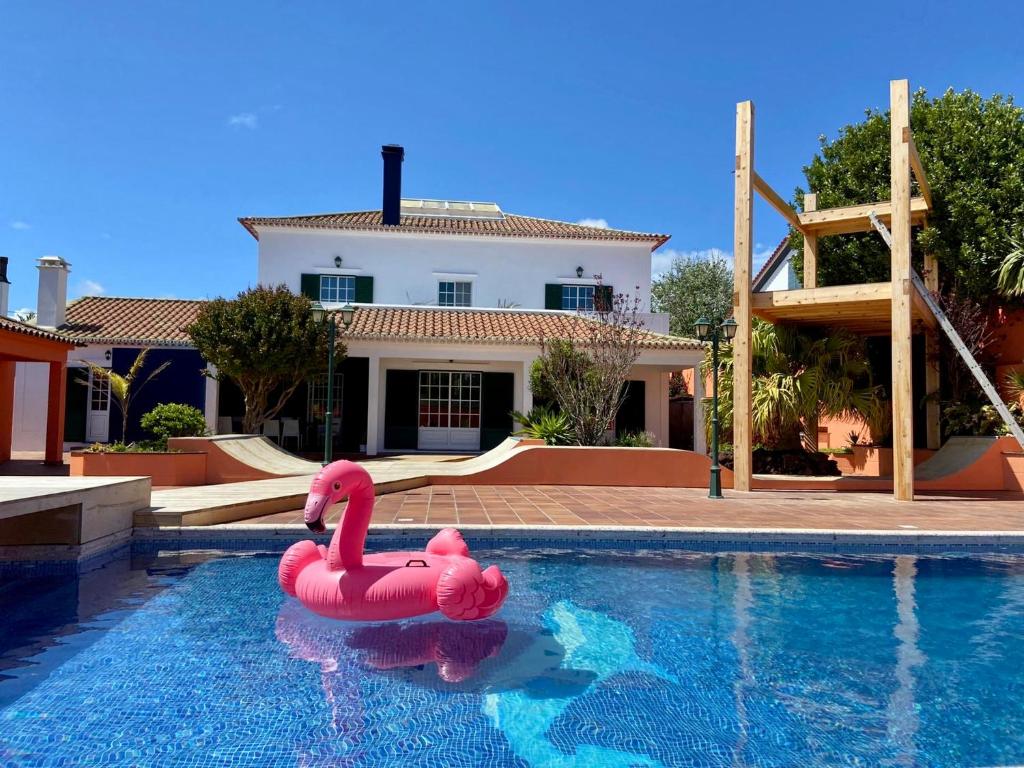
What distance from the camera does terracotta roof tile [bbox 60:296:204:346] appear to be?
16.3 meters

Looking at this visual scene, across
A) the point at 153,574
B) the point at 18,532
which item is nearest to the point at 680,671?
the point at 153,574

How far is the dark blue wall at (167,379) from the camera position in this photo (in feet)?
53.7

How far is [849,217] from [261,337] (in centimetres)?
1231

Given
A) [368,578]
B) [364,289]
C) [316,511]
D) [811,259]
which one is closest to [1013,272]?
[811,259]

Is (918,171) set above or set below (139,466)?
above

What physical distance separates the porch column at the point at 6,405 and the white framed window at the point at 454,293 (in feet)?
35.7

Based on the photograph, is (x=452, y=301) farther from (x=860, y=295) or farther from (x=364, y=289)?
(x=860, y=295)

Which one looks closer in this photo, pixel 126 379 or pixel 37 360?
pixel 126 379

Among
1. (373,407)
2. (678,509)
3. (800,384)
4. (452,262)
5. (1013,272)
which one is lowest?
(678,509)

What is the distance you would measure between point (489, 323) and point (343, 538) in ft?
46.4

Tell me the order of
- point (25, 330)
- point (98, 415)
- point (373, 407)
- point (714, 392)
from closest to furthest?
1. point (714, 392)
2. point (25, 330)
3. point (373, 407)
4. point (98, 415)

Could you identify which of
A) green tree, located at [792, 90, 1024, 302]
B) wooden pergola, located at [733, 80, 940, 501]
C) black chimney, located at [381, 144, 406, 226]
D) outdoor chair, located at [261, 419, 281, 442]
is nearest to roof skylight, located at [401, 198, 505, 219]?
black chimney, located at [381, 144, 406, 226]

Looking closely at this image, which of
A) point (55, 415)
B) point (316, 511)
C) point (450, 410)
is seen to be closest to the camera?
point (316, 511)

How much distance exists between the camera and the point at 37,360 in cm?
1380
